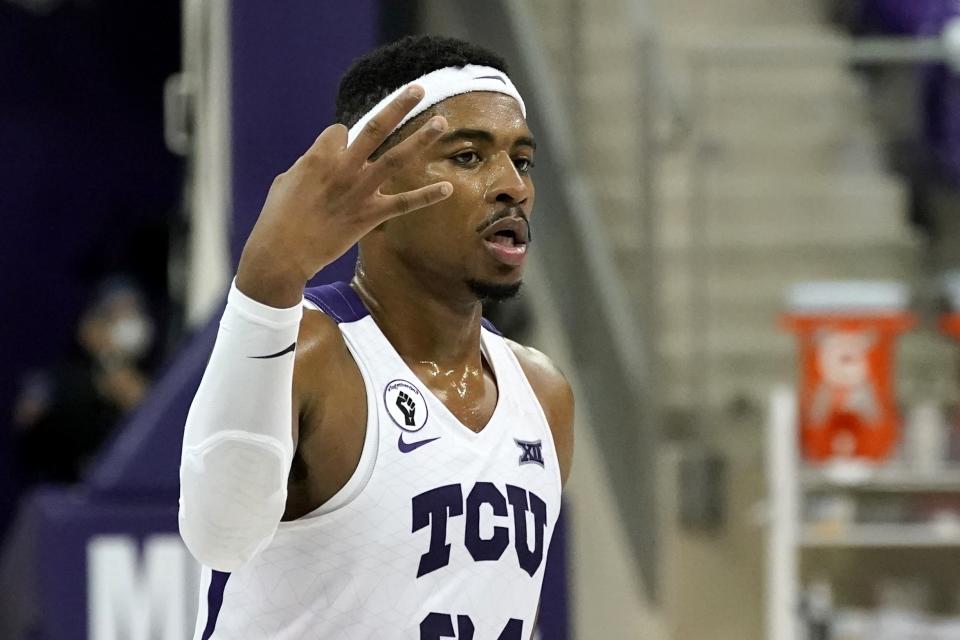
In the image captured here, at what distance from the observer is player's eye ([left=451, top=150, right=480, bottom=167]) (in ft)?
8.46

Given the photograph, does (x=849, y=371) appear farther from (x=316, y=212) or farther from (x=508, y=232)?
(x=316, y=212)

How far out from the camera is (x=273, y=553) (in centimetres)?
246

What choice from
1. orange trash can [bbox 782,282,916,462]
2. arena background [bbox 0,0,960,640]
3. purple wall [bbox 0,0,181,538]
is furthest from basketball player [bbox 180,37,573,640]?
purple wall [bbox 0,0,181,538]

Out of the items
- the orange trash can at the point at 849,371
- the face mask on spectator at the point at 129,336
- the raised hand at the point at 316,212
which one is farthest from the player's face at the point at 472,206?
the face mask on spectator at the point at 129,336

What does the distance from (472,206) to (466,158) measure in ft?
0.27

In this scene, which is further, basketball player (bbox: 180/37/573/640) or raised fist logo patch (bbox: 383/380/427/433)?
raised fist logo patch (bbox: 383/380/427/433)

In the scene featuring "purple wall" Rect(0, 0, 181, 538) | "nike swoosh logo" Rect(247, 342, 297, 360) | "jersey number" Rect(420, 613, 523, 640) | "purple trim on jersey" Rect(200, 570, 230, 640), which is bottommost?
"jersey number" Rect(420, 613, 523, 640)

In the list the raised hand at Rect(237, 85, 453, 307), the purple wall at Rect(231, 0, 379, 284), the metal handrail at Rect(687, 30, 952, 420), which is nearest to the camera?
the raised hand at Rect(237, 85, 453, 307)

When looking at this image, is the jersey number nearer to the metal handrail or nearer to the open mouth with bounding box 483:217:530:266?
the open mouth with bounding box 483:217:530:266

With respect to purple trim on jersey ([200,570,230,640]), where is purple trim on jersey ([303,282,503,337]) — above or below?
above

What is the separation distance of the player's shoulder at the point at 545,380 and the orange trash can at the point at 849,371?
3271 millimetres

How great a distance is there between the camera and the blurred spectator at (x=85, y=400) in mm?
10125

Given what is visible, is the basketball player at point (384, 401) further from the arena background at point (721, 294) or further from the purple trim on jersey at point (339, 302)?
the arena background at point (721, 294)

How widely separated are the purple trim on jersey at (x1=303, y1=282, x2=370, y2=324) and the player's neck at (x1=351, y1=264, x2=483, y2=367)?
0.11 ft
